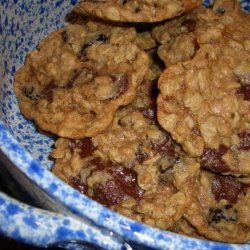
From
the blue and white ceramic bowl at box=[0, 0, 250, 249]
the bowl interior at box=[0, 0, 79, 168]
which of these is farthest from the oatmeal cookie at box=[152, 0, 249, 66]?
the blue and white ceramic bowl at box=[0, 0, 250, 249]

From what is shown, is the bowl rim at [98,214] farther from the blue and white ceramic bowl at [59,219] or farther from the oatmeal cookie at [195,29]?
the oatmeal cookie at [195,29]

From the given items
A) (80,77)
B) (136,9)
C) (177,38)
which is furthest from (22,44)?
(177,38)

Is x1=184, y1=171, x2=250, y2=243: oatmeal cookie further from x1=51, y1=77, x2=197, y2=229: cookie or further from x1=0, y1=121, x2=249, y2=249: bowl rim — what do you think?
x1=0, y1=121, x2=249, y2=249: bowl rim

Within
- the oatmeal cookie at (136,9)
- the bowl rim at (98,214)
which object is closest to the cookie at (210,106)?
the oatmeal cookie at (136,9)

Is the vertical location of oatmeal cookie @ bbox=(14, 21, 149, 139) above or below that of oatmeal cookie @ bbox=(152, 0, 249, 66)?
below

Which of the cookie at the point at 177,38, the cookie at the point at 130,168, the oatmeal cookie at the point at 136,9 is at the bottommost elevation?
the cookie at the point at 130,168

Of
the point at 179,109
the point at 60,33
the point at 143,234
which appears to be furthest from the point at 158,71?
the point at 143,234

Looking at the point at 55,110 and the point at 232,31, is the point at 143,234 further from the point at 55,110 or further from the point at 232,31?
the point at 232,31
